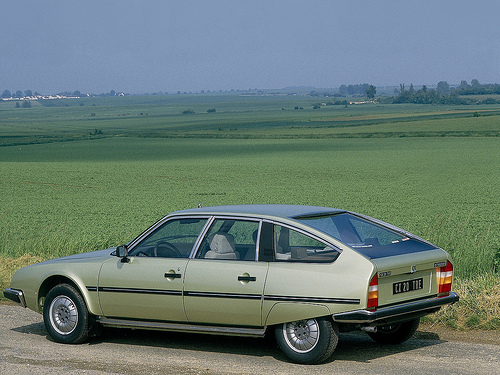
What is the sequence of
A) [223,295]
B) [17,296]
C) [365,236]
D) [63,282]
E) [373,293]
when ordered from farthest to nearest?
[17,296] < [63,282] < [365,236] < [223,295] < [373,293]

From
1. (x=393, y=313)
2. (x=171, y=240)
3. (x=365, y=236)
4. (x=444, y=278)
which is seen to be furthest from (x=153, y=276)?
(x=444, y=278)

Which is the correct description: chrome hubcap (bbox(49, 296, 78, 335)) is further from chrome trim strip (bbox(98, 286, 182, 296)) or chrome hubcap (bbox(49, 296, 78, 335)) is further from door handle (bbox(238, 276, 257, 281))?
door handle (bbox(238, 276, 257, 281))

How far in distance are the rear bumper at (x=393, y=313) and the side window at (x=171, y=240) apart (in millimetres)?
1829

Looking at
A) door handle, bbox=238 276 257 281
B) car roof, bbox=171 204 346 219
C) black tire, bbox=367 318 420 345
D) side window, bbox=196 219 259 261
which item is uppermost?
car roof, bbox=171 204 346 219

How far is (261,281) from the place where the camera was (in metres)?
6.75

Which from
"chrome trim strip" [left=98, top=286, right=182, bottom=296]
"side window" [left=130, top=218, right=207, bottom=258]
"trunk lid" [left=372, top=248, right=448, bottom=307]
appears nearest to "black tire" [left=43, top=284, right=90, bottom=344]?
"chrome trim strip" [left=98, top=286, right=182, bottom=296]

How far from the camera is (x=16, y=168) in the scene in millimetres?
52594

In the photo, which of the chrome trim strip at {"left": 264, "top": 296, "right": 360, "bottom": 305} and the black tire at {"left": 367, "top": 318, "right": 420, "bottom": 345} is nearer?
the chrome trim strip at {"left": 264, "top": 296, "right": 360, "bottom": 305}

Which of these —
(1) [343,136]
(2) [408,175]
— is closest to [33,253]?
(2) [408,175]

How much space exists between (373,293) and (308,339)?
75 cm

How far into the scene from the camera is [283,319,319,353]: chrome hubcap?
6.61 m

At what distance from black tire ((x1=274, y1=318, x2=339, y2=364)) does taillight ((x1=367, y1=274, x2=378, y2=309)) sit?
0.41m

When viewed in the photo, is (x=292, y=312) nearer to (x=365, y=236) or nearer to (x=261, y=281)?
(x=261, y=281)

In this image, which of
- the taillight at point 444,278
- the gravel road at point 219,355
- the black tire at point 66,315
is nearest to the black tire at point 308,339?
the gravel road at point 219,355
